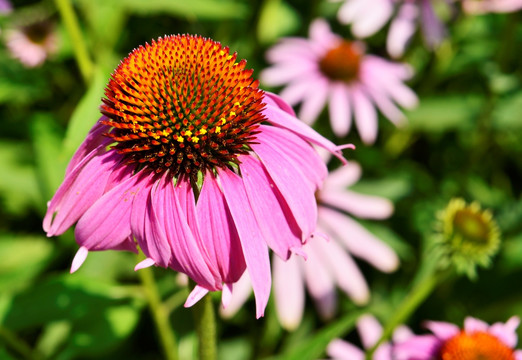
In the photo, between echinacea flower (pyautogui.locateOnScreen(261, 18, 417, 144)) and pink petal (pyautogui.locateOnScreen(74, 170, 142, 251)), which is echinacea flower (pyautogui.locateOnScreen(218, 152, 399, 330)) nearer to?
echinacea flower (pyautogui.locateOnScreen(261, 18, 417, 144))

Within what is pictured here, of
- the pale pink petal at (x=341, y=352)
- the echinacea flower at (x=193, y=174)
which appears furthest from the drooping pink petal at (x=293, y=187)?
the pale pink petal at (x=341, y=352)

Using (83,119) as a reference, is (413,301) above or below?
below

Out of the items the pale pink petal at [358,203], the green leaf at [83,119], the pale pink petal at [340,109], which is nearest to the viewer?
the green leaf at [83,119]

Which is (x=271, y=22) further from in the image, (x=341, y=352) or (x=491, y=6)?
(x=341, y=352)

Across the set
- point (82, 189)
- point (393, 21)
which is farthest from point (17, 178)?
point (393, 21)

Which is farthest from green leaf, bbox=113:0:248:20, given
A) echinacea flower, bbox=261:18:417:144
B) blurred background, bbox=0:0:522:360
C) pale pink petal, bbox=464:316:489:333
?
pale pink petal, bbox=464:316:489:333

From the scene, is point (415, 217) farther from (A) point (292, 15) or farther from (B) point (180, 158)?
(B) point (180, 158)

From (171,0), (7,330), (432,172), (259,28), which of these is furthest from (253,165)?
(432,172)

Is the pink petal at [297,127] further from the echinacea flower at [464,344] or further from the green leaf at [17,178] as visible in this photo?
the green leaf at [17,178]
